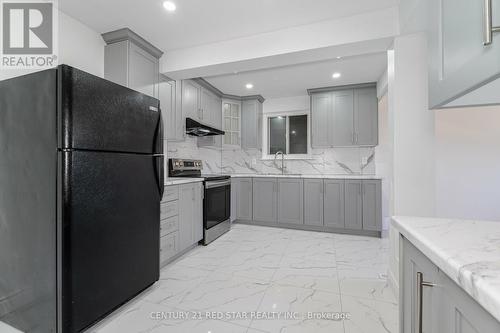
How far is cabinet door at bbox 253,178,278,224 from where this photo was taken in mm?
4070

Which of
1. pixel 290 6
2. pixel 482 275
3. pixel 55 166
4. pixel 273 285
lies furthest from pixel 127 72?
pixel 482 275

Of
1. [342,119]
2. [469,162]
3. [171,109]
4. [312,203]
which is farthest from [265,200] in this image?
[469,162]

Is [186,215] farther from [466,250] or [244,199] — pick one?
[466,250]

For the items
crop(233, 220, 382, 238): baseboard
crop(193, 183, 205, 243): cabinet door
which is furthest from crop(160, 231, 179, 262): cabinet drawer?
crop(233, 220, 382, 238): baseboard

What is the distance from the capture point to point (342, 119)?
156 inches

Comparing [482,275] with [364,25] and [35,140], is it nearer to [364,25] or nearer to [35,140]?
[35,140]

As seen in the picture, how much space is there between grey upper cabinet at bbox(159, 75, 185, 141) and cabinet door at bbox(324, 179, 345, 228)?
242cm

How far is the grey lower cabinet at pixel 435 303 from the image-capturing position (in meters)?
0.48

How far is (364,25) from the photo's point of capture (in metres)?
2.04

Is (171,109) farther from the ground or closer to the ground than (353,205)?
farther from the ground

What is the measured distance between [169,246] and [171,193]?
572mm

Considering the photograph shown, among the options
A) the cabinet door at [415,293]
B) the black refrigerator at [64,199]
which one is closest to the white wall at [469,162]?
the cabinet door at [415,293]

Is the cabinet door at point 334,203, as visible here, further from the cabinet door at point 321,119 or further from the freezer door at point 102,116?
the freezer door at point 102,116

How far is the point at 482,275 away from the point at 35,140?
2032 millimetres
